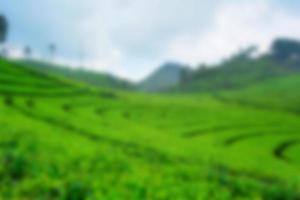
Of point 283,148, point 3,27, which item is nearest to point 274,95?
point 3,27

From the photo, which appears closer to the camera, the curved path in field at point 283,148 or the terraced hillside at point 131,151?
the terraced hillside at point 131,151

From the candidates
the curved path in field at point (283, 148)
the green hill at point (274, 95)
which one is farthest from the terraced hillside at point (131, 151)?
the green hill at point (274, 95)

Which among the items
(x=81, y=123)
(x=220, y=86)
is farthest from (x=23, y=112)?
(x=220, y=86)

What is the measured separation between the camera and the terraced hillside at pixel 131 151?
15.1 metres

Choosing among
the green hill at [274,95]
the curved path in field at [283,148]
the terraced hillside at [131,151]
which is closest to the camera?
the terraced hillside at [131,151]

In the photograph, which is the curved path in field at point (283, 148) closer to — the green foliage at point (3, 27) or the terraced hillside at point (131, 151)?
the terraced hillside at point (131, 151)

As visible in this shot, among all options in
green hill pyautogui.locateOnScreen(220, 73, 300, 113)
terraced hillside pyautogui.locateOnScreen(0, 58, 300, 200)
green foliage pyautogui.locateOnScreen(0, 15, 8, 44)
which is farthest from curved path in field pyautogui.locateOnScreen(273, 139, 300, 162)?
green foliage pyautogui.locateOnScreen(0, 15, 8, 44)

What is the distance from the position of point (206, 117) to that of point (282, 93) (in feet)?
285

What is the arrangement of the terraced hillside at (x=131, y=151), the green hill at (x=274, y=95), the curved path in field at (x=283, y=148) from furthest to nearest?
the green hill at (x=274, y=95) → the curved path in field at (x=283, y=148) → the terraced hillside at (x=131, y=151)

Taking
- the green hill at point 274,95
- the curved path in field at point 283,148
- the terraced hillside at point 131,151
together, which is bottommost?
the curved path in field at point 283,148

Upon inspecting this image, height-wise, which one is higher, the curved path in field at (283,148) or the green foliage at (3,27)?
the green foliage at (3,27)

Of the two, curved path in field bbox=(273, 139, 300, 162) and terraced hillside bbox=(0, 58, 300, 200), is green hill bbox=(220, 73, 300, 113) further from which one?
curved path in field bbox=(273, 139, 300, 162)

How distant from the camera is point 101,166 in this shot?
62.8 feet

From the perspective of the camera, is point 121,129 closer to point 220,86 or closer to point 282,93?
point 282,93
